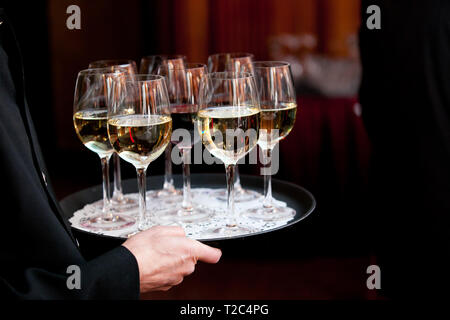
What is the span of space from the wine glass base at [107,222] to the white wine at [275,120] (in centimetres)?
35

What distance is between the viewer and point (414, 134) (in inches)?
52.1

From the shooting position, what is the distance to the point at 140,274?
1104 mm

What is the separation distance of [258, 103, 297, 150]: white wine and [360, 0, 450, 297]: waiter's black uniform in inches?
7.9

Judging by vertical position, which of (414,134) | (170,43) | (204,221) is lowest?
(204,221)

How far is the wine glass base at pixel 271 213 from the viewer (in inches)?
54.0

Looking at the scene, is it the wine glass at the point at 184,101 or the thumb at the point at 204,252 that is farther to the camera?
the wine glass at the point at 184,101

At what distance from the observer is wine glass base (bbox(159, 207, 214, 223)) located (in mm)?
1378

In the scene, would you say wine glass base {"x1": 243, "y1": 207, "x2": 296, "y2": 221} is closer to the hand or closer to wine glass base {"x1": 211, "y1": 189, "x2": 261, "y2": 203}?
wine glass base {"x1": 211, "y1": 189, "x2": 261, "y2": 203}

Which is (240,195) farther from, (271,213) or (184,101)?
(184,101)

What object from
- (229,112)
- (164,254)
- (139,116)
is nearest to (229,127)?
(229,112)

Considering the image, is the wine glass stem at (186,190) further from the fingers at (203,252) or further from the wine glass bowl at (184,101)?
the fingers at (203,252)

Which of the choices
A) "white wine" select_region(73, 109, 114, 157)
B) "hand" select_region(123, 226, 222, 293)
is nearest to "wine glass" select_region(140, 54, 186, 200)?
"white wine" select_region(73, 109, 114, 157)

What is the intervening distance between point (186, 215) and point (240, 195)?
20cm

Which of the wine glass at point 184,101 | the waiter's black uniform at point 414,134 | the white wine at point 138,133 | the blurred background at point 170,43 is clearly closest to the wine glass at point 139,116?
the white wine at point 138,133
